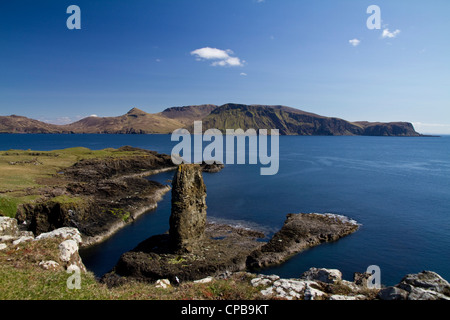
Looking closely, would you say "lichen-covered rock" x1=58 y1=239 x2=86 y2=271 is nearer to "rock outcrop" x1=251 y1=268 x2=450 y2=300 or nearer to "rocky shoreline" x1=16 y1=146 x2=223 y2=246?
"rock outcrop" x1=251 y1=268 x2=450 y2=300

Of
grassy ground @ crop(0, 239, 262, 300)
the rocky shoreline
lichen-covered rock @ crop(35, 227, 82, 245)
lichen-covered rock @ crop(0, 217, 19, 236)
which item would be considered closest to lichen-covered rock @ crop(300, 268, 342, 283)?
grassy ground @ crop(0, 239, 262, 300)

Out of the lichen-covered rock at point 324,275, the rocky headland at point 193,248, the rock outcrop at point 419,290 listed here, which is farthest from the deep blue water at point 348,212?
the rock outcrop at point 419,290

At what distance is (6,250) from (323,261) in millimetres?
33583

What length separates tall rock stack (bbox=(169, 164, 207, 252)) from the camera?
3203 cm

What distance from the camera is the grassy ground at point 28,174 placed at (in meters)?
40.7

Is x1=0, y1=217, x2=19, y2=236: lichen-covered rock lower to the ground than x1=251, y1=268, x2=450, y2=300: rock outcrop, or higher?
higher

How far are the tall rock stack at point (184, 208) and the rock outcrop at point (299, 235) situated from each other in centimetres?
858

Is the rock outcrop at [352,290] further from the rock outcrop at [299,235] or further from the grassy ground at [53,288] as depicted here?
the rock outcrop at [299,235]

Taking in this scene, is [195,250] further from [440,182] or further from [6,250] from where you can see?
[440,182]

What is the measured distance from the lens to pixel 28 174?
2414 inches

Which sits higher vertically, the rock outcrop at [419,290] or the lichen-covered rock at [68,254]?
the lichen-covered rock at [68,254]

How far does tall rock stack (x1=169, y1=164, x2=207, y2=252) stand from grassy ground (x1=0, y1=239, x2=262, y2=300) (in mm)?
15357
